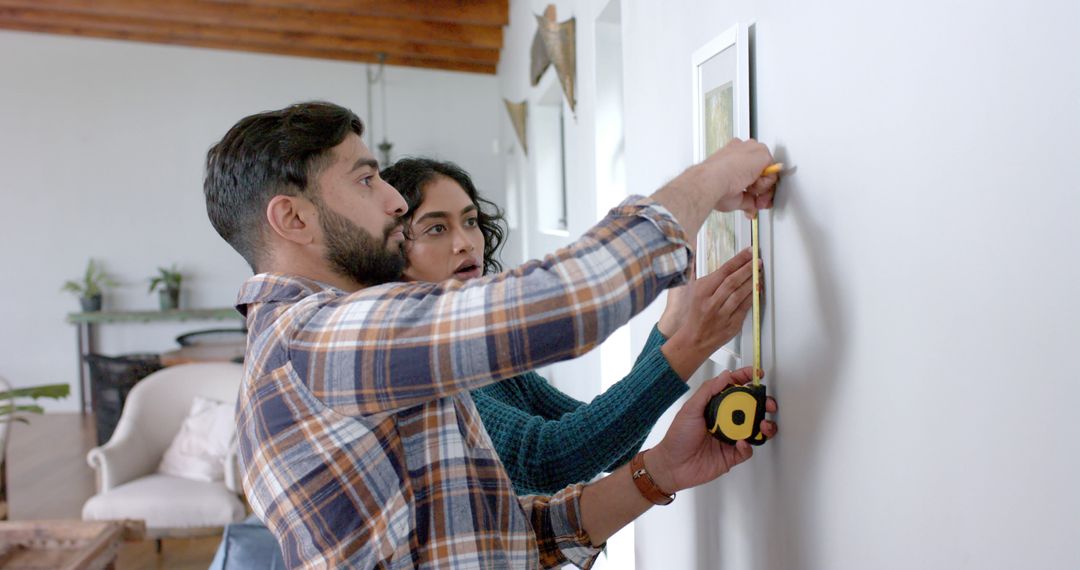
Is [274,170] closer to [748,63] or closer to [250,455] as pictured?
[250,455]

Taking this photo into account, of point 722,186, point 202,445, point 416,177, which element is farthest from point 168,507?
point 722,186

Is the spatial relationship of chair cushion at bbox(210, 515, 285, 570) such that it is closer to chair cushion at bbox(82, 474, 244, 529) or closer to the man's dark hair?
the man's dark hair

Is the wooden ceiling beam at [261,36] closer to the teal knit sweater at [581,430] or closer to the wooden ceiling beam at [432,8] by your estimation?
the wooden ceiling beam at [432,8]

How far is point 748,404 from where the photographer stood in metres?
1.28

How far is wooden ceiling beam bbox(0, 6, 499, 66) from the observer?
776 centimetres

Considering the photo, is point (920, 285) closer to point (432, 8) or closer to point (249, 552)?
point (249, 552)

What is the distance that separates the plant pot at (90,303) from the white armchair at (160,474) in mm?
4197

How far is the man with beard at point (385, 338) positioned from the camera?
942 millimetres

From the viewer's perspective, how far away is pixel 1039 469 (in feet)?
2.19

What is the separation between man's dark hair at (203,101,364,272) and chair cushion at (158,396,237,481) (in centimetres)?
320

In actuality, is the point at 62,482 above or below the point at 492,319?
below

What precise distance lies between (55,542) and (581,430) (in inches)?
95.5

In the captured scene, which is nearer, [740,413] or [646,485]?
[740,413]

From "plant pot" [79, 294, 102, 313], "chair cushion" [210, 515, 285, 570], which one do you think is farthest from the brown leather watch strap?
"plant pot" [79, 294, 102, 313]
